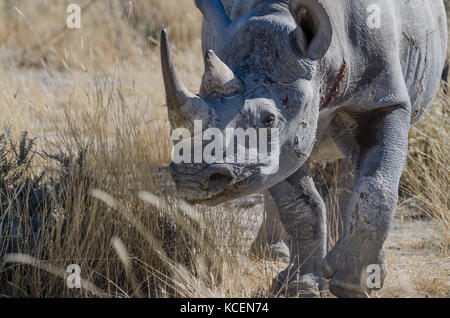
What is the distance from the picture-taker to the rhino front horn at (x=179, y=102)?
8.97ft

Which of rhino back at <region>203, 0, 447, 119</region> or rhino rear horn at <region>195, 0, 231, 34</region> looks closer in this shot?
rhino back at <region>203, 0, 447, 119</region>

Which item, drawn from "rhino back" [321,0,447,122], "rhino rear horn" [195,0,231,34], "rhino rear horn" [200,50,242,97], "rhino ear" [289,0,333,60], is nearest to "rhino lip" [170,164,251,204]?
"rhino rear horn" [200,50,242,97]

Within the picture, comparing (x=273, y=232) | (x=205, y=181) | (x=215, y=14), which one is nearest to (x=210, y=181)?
(x=205, y=181)

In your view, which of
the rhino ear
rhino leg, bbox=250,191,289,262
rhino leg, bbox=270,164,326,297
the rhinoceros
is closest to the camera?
the rhinoceros

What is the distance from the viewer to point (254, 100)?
2814mm

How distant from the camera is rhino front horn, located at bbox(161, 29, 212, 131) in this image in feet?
8.97

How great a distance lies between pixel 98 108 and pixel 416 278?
6.44 feet

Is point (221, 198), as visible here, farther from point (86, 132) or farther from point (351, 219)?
point (86, 132)

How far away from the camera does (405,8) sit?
3557 mm

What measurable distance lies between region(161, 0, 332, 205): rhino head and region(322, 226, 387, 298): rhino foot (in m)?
0.45

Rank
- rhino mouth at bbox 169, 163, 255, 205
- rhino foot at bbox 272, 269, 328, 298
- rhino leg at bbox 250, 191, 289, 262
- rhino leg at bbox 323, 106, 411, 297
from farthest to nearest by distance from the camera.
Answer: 1. rhino leg at bbox 250, 191, 289, 262
2. rhino foot at bbox 272, 269, 328, 298
3. rhino leg at bbox 323, 106, 411, 297
4. rhino mouth at bbox 169, 163, 255, 205

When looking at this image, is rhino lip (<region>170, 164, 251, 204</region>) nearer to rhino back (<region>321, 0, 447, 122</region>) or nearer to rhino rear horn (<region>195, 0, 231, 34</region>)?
Answer: rhino back (<region>321, 0, 447, 122</region>)

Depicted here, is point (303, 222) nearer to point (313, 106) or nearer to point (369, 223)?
point (369, 223)
